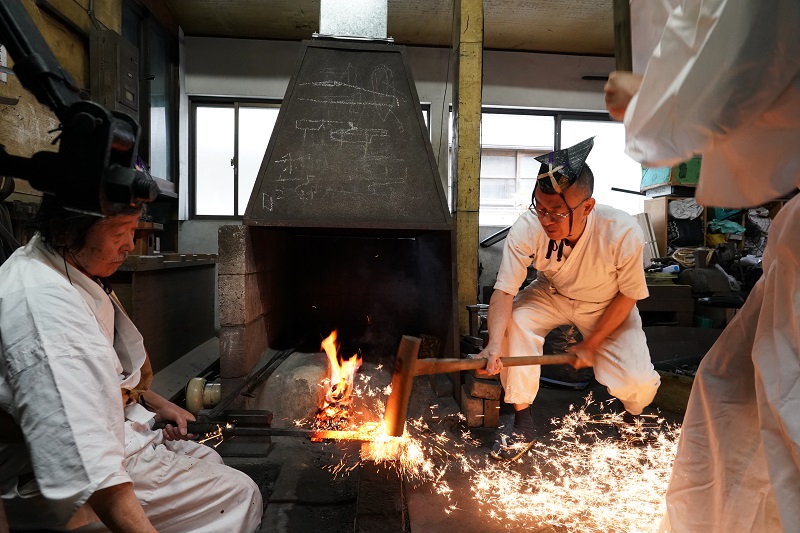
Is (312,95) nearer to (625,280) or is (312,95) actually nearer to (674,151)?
(625,280)

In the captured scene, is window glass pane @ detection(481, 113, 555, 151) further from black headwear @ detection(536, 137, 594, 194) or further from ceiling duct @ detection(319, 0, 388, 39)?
black headwear @ detection(536, 137, 594, 194)

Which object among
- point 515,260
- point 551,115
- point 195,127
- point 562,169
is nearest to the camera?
point 562,169

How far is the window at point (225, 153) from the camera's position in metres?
7.64

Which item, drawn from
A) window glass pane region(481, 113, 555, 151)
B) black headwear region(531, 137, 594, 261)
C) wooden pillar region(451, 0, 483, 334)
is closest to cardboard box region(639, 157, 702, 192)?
window glass pane region(481, 113, 555, 151)

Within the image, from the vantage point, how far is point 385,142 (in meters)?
4.17

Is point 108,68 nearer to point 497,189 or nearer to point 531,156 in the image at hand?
point 497,189

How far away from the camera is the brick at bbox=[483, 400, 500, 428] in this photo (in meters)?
3.75

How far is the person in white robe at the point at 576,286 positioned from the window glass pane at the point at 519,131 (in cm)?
521

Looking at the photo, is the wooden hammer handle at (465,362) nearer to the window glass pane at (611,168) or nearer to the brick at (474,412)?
the brick at (474,412)

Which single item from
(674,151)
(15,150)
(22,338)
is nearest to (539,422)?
(674,151)

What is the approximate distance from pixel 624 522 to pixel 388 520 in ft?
4.05

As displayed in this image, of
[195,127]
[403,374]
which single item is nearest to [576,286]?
[403,374]

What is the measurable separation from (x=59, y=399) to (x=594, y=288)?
10.5 ft

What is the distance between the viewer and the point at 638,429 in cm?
377
